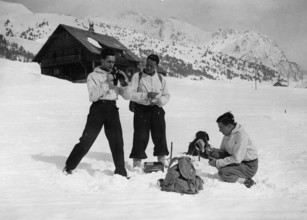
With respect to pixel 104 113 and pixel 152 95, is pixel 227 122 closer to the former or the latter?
pixel 152 95

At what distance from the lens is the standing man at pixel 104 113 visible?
5410mm

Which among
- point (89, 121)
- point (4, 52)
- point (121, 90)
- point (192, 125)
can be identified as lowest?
point (192, 125)

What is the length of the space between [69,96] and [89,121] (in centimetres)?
1634

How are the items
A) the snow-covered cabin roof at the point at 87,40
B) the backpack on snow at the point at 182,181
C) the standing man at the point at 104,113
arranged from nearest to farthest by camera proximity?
the backpack on snow at the point at 182,181, the standing man at the point at 104,113, the snow-covered cabin roof at the point at 87,40

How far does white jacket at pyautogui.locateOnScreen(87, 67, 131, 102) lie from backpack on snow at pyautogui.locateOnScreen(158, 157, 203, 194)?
1523 mm

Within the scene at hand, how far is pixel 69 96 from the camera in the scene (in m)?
21.2

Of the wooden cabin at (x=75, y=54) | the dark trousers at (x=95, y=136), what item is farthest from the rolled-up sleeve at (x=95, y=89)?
the wooden cabin at (x=75, y=54)

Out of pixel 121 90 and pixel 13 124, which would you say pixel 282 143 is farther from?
pixel 13 124

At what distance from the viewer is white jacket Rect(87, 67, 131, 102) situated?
5.37 meters

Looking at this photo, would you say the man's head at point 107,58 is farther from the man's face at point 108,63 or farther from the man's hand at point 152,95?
the man's hand at point 152,95

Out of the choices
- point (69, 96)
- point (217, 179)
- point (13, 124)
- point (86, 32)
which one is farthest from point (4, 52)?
point (217, 179)

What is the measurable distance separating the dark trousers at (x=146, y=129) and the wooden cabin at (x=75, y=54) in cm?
2801

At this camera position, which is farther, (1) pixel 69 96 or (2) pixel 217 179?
(1) pixel 69 96

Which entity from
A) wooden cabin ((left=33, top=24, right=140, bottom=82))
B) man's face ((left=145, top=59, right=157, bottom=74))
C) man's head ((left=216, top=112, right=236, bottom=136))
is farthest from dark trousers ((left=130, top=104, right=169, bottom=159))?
wooden cabin ((left=33, top=24, right=140, bottom=82))
